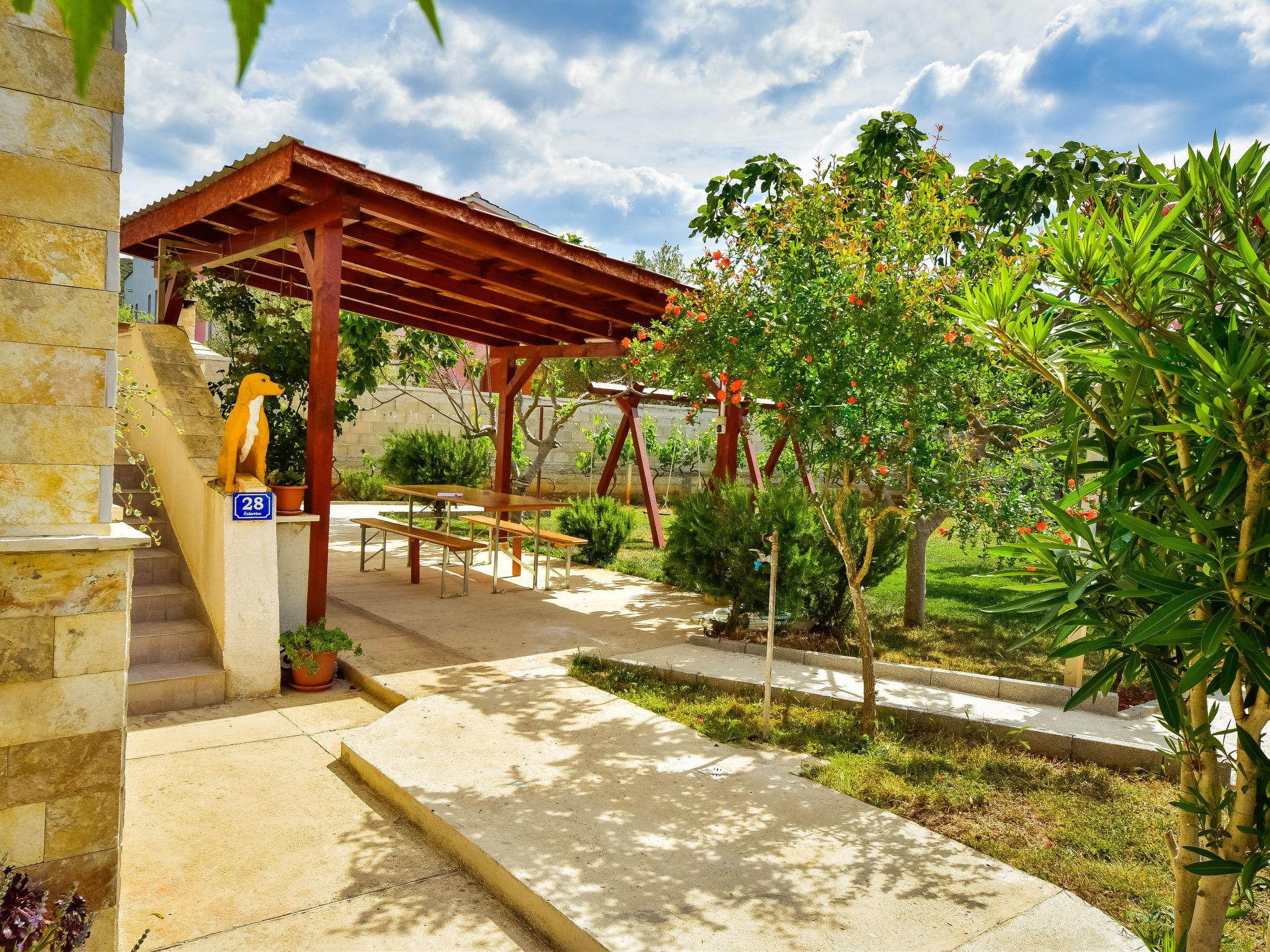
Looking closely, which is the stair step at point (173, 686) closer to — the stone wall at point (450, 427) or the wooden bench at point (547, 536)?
the wooden bench at point (547, 536)

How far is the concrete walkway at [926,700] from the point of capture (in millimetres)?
4531

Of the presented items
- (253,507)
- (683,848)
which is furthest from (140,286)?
(683,848)

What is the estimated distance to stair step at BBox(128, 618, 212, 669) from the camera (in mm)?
5098

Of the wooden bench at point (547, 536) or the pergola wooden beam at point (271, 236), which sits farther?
the wooden bench at point (547, 536)

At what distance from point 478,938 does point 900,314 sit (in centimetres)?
361

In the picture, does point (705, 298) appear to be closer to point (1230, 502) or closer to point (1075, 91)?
point (1075, 91)

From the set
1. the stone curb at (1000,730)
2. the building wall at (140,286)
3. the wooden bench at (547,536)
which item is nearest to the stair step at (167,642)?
the stone curb at (1000,730)

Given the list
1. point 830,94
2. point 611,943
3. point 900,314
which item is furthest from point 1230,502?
point 830,94

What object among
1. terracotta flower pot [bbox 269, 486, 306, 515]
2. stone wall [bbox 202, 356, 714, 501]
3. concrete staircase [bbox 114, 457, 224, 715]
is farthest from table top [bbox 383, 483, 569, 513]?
stone wall [bbox 202, 356, 714, 501]

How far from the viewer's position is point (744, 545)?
21.8 feet

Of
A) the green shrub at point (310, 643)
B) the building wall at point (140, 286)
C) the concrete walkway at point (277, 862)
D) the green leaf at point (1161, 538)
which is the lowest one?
the concrete walkway at point (277, 862)

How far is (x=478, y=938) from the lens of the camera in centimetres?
278

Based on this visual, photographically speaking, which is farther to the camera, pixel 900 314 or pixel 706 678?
pixel 706 678

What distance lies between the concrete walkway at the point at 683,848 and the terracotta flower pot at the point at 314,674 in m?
1.03
